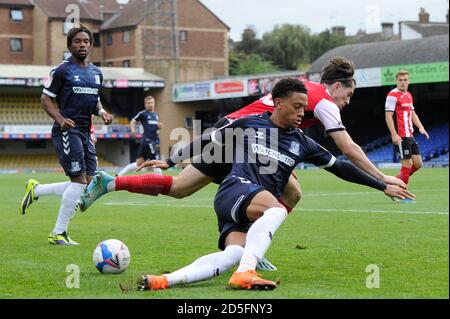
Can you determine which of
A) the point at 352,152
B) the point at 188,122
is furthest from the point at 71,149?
the point at 188,122

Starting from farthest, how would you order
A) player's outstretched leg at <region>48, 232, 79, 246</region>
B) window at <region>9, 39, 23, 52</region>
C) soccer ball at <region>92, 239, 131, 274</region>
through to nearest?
window at <region>9, 39, 23, 52</region> → player's outstretched leg at <region>48, 232, 79, 246</region> → soccer ball at <region>92, 239, 131, 274</region>

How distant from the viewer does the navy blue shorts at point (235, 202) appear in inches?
275

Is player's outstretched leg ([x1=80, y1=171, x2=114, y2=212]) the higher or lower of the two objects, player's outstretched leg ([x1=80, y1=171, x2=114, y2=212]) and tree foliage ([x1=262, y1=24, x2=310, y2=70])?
the lower

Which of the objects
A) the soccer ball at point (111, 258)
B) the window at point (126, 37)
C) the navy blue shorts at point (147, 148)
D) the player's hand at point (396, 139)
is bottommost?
the navy blue shorts at point (147, 148)

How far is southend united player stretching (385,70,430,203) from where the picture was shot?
58.6 feet

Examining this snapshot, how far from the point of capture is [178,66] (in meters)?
62.1

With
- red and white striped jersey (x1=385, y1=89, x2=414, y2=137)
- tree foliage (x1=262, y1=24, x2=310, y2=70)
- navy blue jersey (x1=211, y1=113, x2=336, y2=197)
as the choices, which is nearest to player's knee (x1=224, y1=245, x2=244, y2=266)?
navy blue jersey (x1=211, y1=113, x2=336, y2=197)

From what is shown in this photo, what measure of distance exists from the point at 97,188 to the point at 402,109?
1151 centimetres

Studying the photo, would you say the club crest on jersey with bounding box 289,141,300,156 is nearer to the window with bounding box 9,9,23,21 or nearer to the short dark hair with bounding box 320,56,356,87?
the short dark hair with bounding box 320,56,356,87

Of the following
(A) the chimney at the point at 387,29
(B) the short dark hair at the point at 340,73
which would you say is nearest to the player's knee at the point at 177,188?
(B) the short dark hair at the point at 340,73

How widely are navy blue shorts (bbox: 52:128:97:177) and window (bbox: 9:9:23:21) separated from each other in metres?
67.7

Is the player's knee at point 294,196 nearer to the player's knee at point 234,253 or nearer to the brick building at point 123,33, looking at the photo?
the player's knee at point 234,253

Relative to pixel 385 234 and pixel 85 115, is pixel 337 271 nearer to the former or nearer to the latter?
pixel 385 234

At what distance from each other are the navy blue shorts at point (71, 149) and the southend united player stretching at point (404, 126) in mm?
8472
